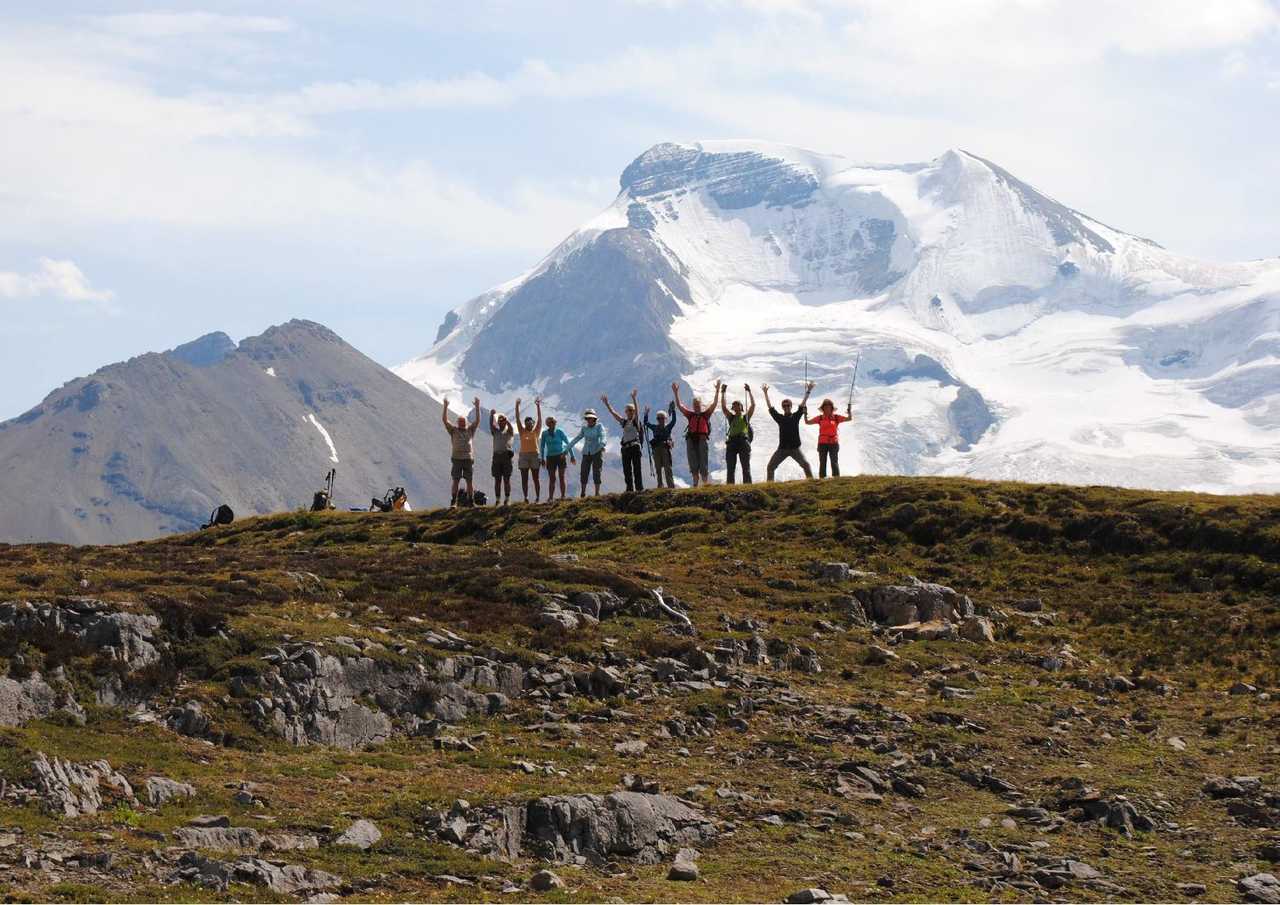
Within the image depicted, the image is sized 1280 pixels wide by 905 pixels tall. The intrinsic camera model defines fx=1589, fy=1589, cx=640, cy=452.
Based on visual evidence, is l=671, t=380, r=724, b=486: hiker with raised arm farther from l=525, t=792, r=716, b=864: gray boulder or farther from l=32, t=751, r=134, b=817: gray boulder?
l=32, t=751, r=134, b=817: gray boulder

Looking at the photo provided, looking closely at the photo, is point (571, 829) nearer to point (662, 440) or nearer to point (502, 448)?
point (502, 448)

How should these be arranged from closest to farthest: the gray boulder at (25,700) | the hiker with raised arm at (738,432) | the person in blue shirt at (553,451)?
1. the gray boulder at (25,700)
2. the hiker with raised arm at (738,432)
3. the person in blue shirt at (553,451)

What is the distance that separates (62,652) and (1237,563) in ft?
100

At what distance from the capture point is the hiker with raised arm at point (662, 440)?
56034 millimetres

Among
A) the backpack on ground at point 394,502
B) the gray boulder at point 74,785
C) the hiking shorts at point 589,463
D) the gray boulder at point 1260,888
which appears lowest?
the gray boulder at point 1260,888

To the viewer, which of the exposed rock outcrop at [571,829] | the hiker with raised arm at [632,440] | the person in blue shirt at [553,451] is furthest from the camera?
the person in blue shirt at [553,451]

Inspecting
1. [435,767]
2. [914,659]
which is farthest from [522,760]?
[914,659]

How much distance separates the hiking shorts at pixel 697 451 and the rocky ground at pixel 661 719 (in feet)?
23.2

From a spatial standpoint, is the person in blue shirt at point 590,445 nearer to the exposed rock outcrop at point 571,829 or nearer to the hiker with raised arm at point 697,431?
the hiker with raised arm at point 697,431

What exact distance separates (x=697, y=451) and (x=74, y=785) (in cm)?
3499

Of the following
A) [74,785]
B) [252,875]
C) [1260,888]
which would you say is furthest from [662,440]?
[252,875]

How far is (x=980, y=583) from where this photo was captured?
44.4 meters

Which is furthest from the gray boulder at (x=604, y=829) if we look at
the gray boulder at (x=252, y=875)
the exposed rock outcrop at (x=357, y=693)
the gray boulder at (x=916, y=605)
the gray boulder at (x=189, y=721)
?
the gray boulder at (x=916, y=605)

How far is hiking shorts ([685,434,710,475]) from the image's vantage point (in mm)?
54594
